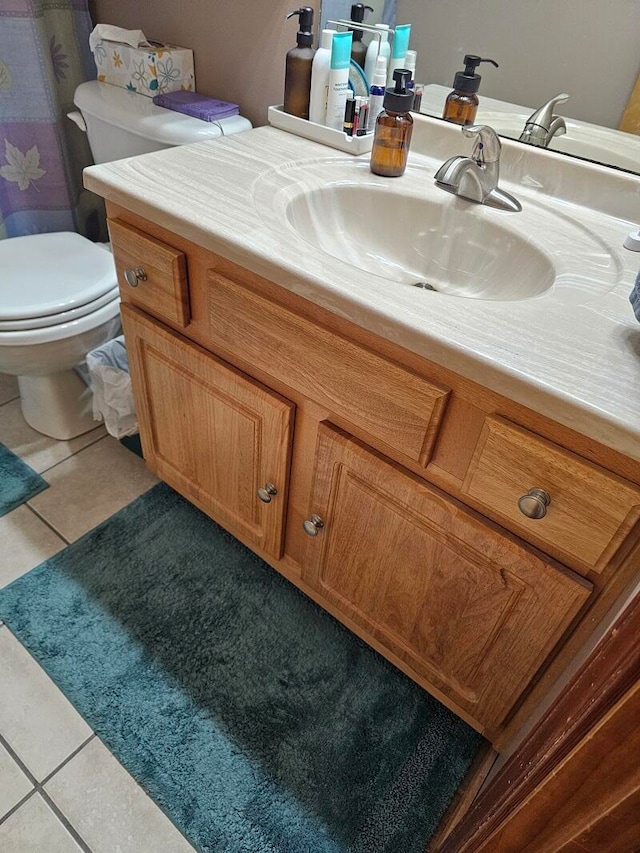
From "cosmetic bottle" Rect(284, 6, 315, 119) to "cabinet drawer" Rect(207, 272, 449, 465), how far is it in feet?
1.60

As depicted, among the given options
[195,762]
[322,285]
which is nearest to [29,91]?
[322,285]

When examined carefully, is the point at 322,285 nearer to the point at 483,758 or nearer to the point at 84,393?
the point at 483,758

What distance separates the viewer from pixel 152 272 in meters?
0.98

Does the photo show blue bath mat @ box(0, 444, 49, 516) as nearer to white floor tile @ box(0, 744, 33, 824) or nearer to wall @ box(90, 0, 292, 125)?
white floor tile @ box(0, 744, 33, 824)

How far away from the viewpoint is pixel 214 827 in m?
0.96

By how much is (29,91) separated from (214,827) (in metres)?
1.70

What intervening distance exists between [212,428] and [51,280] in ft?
2.01

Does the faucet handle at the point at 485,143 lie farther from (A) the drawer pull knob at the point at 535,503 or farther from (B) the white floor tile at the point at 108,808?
(B) the white floor tile at the point at 108,808

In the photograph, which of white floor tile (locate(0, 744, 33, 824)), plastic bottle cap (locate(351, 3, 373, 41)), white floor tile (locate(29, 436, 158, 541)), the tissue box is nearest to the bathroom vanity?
plastic bottle cap (locate(351, 3, 373, 41))

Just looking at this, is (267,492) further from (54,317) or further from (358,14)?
(358,14)

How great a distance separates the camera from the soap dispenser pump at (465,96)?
1.01 m

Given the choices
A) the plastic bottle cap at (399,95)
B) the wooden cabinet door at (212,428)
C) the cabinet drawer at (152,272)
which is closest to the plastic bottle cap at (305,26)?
the plastic bottle cap at (399,95)

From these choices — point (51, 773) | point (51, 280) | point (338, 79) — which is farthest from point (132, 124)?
point (51, 773)

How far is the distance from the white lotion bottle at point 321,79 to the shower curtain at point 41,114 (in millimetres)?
800
